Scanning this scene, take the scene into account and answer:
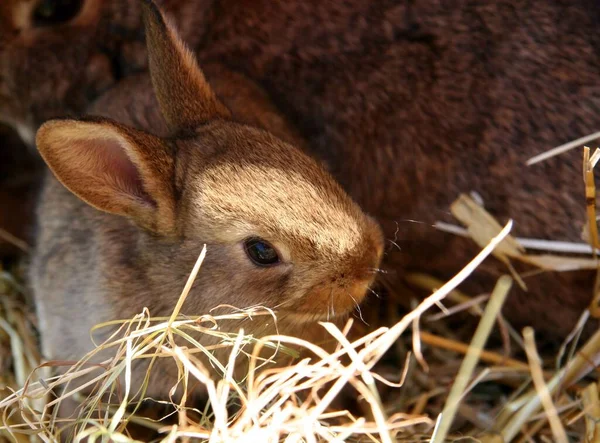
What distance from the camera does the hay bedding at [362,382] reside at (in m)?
2.11

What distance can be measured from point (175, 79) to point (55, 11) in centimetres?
117

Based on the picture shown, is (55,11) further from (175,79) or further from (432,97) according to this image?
(432,97)

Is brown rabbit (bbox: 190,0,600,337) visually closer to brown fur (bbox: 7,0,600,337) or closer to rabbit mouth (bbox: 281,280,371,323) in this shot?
brown fur (bbox: 7,0,600,337)

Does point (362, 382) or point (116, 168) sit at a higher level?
point (116, 168)

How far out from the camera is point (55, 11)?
3.31 meters

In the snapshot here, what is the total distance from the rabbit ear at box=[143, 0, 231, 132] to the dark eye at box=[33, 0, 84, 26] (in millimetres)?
1052

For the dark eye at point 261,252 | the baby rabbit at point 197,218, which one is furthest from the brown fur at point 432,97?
the dark eye at point 261,252

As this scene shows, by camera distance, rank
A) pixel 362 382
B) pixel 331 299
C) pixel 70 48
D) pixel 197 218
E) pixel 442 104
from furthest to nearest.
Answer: pixel 70 48 → pixel 442 104 → pixel 362 382 → pixel 197 218 → pixel 331 299

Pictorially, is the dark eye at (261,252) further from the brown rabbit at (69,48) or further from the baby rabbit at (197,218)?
the brown rabbit at (69,48)

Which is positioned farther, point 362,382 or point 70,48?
point 70,48

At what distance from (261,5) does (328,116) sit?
574mm

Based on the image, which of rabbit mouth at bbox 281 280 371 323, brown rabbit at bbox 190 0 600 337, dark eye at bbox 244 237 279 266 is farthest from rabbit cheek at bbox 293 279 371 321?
brown rabbit at bbox 190 0 600 337

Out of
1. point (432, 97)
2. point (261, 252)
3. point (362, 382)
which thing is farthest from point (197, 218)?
point (432, 97)

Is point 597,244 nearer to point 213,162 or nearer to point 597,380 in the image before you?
point 597,380
